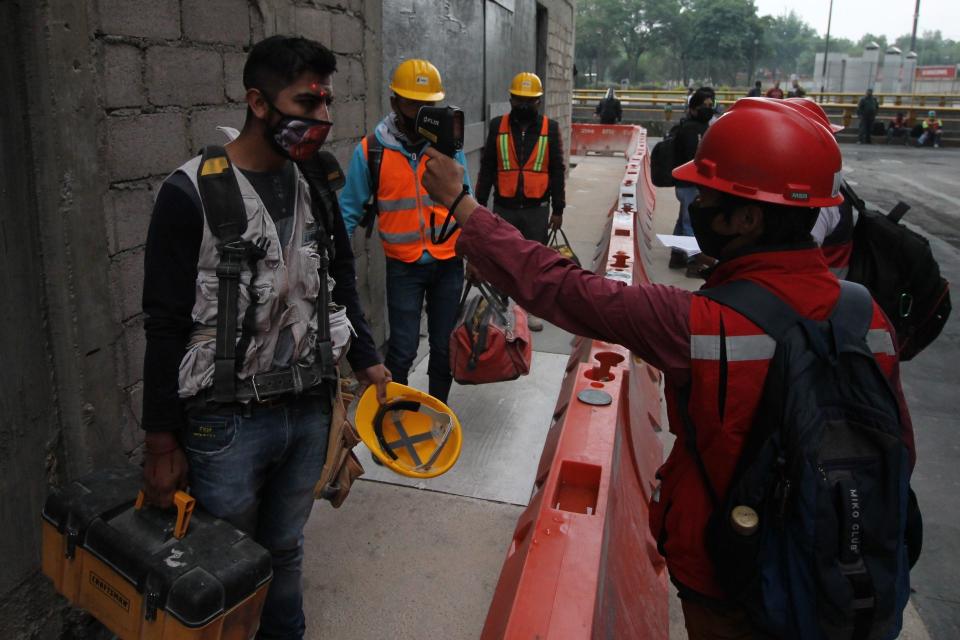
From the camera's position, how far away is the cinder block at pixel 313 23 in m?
4.19

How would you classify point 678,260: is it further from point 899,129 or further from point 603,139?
point 899,129

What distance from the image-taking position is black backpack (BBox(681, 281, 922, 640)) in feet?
5.25

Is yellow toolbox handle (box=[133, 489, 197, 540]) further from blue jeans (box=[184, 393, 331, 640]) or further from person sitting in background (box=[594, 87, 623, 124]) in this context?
person sitting in background (box=[594, 87, 623, 124])

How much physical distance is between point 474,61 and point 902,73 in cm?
5381

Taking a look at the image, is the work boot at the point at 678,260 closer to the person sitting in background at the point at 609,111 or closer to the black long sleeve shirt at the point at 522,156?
the black long sleeve shirt at the point at 522,156

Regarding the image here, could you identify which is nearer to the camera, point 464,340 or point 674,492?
point 674,492

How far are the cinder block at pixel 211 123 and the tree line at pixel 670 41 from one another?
75649 millimetres

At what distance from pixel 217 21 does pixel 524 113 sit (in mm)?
3265

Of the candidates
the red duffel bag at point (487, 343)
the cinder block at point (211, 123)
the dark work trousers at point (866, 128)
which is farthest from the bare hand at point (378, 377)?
the dark work trousers at point (866, 128)

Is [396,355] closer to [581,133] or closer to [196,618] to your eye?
[196,618]

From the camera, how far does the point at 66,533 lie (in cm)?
212

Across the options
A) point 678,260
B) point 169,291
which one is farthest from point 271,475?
point 678,260

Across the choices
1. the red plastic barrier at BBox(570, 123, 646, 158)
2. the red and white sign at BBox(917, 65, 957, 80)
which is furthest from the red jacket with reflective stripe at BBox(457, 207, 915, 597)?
the red and white sign at BBox(917, 65, 957, 80)

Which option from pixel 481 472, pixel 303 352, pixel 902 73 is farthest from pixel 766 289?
pixel 902 73
